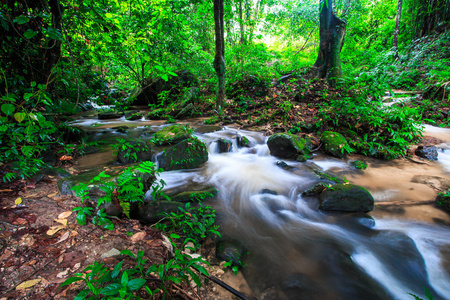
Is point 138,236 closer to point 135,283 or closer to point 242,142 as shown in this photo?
point 135,283

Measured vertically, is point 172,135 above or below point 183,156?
above

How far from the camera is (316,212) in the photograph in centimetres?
366

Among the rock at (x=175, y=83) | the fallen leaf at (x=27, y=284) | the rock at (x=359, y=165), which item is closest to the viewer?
the fallen leaf at (x=27, y=284)

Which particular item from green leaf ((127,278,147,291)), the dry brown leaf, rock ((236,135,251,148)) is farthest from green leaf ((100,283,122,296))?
rock ((236,135,251,148))

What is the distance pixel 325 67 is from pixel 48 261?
428 inches

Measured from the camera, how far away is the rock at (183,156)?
487cm

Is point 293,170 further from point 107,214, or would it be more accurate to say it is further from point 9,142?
point 9,142

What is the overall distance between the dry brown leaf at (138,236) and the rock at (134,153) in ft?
8.33

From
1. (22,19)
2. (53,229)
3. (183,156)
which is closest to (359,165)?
(183,156)

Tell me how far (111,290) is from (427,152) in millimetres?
7664

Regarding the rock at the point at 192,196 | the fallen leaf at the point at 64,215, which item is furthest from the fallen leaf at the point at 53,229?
the rock at the point at 192,196

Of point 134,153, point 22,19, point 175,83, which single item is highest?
point 175,83

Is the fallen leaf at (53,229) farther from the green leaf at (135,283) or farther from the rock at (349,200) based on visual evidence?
the rock at (349,200)

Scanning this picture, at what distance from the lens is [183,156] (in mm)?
5000
